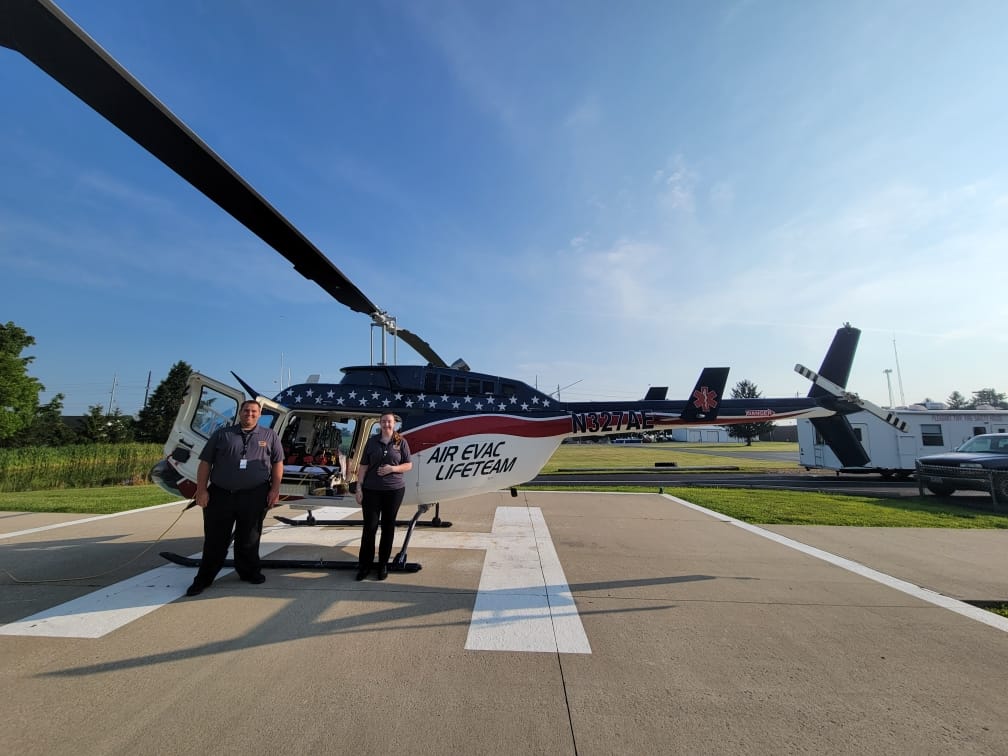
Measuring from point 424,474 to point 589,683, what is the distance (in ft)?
11.1

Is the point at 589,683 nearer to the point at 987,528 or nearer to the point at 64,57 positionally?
the point at 64,57

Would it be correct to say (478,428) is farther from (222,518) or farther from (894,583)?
(894,583)

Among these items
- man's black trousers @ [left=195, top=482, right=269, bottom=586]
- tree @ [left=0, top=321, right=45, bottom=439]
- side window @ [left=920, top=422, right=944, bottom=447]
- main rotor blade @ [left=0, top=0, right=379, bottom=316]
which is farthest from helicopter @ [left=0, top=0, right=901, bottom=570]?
tree @ [left=0, top=321, right=45, bottom=439]

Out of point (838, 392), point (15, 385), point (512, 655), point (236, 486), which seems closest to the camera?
point (512, 655)

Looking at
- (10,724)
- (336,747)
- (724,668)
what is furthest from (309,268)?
(724,668)

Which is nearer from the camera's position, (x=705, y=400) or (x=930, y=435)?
(x=705, y=400)

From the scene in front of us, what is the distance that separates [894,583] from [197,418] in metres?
8.41

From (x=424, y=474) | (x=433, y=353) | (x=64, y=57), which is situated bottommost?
(x=424, y=474)

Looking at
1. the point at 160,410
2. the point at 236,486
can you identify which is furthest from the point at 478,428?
the point at 160,410

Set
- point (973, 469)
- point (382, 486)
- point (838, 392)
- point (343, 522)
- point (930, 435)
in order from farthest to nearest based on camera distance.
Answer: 1. point (930, 435)
2. point (973, 469)
3. point (838, 392)
4. point (343, 522)
5. point (382, 486)

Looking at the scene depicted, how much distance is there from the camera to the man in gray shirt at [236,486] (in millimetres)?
4250

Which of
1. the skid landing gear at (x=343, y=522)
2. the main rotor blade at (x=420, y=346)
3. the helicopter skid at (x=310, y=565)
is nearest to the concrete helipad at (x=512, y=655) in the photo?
the helicopter skid at (x=310, y=565)

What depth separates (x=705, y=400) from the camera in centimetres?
713

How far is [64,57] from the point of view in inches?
116
